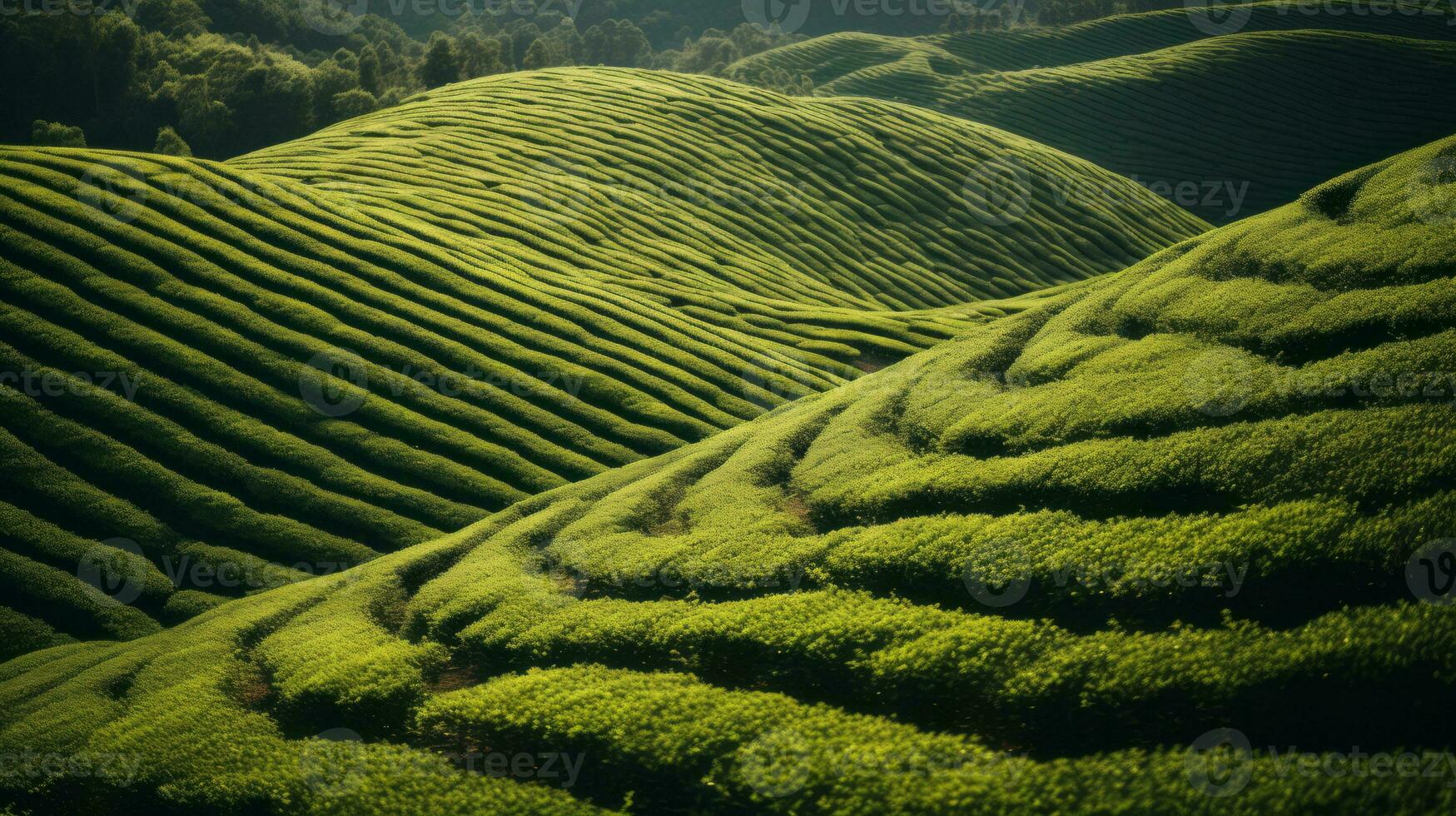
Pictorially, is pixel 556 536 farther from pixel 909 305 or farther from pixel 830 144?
pixel 830 144

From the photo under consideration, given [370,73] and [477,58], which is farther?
[477,58]

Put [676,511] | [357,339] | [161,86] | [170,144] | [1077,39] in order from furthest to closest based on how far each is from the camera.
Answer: [1077,39], [161,86], [170,144], [357,339], [676,511]

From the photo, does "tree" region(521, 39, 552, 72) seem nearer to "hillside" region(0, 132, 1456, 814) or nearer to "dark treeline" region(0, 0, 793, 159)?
"dark treeline" region(0, 0, 793, 159)

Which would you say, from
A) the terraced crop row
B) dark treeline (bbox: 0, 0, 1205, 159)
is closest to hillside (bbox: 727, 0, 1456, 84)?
the terraced crop row

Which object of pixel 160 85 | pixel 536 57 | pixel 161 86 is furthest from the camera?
pixel 536 57

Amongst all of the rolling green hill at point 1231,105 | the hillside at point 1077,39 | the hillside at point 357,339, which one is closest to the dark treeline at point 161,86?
the hillside at point 357,339

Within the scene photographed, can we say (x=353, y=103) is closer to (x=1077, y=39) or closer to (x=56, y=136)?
(x=56, y=136)

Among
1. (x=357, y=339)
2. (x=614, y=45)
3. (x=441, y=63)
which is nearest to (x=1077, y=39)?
(x=614, y=45)
